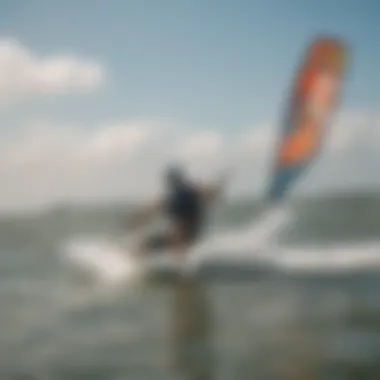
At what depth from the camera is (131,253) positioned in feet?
5.36

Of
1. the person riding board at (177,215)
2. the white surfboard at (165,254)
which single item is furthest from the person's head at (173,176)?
the white surfboard at (165,254)

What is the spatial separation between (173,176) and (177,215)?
0.08 meters

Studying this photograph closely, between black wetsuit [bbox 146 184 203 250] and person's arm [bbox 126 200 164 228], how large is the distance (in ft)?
0.07

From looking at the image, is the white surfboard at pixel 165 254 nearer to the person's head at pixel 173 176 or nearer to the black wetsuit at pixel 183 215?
the black wetsuit at pixel 183 215

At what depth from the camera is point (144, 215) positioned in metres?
1.63

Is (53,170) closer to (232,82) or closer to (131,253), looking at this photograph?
(131,253)

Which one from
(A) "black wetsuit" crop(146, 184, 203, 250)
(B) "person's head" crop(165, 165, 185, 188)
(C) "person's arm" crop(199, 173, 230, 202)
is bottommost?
(A) "black wetsuit" crop(146, 184, 203, 250)

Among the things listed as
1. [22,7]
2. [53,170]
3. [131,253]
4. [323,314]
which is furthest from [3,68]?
[323,314]

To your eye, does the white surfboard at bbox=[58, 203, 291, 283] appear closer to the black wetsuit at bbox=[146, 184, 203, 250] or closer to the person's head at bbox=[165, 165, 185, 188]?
the black wetsuit at bbox=[146, 184, 203, 250]

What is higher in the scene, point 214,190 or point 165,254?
point 214,190

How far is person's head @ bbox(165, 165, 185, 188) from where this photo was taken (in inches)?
64.4

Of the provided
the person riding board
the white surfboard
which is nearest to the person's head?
the person riding board

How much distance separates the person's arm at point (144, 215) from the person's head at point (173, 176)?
0.14 feet

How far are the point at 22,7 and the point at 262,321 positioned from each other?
81cm
